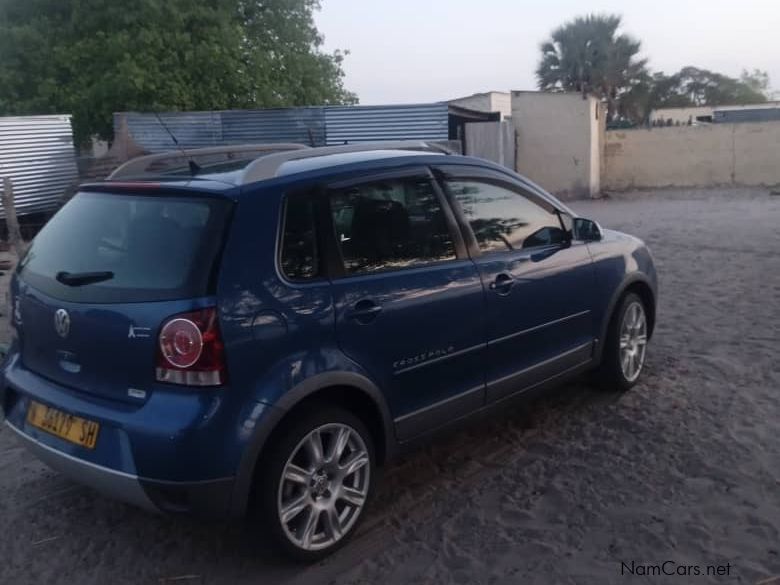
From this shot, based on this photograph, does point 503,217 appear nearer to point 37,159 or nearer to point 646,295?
point 646,295

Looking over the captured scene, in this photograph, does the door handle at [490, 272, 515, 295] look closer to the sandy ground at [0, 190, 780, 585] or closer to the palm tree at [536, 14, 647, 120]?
the sandy ground at [0, 190, 780, 585]

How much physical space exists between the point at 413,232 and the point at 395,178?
0.92 feet

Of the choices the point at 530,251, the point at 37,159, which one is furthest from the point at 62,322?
the point at 37,159

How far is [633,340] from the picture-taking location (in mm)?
5512

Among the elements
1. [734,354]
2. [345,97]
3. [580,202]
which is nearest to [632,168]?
[580,202]

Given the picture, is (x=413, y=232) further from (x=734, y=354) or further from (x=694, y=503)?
(x=734, y=354)

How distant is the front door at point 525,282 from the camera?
4266mm

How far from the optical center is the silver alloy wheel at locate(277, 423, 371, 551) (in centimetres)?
341

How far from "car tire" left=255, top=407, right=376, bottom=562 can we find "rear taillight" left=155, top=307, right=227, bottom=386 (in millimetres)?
436

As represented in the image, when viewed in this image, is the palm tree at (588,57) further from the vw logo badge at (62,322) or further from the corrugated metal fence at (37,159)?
the vw logo badge at (62,322)

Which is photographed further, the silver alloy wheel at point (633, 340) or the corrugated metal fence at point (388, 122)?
the corrugated metal fence at point (388, 122)

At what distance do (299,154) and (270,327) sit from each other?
1060 mm

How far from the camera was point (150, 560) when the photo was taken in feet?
11.8

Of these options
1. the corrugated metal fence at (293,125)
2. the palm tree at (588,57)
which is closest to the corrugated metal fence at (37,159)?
the corrugated metal fence at (293,125)
